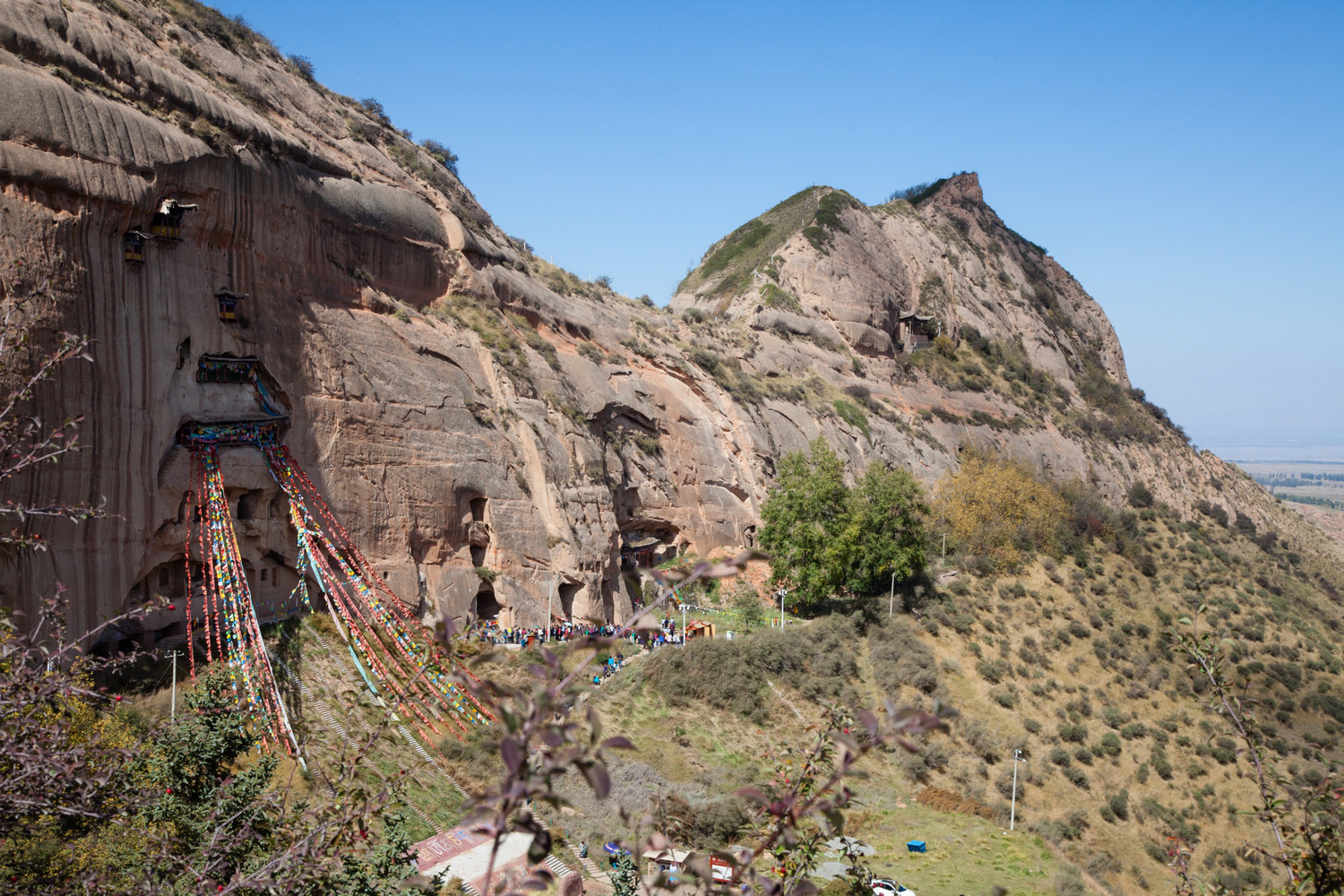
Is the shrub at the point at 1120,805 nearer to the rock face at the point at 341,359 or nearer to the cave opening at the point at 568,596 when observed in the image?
the rock face at the point at 341,359

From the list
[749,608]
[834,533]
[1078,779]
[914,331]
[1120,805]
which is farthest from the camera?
[914,331]

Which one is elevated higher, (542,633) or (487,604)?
(487,604)

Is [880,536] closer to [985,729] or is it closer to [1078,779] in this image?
[985,729]

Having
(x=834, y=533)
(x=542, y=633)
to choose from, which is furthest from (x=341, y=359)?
(x=834, y=533)

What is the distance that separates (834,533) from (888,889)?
1524cm

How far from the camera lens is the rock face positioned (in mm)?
16375

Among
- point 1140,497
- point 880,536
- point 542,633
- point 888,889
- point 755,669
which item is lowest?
point 888,889

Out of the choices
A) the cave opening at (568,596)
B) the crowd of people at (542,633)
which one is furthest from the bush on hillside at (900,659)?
the cave opening at (568,596)

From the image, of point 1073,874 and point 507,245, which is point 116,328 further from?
point 1073,874

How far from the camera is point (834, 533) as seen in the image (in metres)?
30.5

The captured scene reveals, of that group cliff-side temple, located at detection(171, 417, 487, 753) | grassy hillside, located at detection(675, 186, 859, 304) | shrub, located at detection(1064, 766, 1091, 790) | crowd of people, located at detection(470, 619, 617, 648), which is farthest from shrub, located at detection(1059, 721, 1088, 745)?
grassy hillside, located at detection(675, 186, 859, 304)

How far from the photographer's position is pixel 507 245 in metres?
34.5

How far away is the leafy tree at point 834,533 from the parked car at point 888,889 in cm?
1346

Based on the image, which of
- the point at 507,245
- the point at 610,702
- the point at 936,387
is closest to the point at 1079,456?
the point at 936,387
